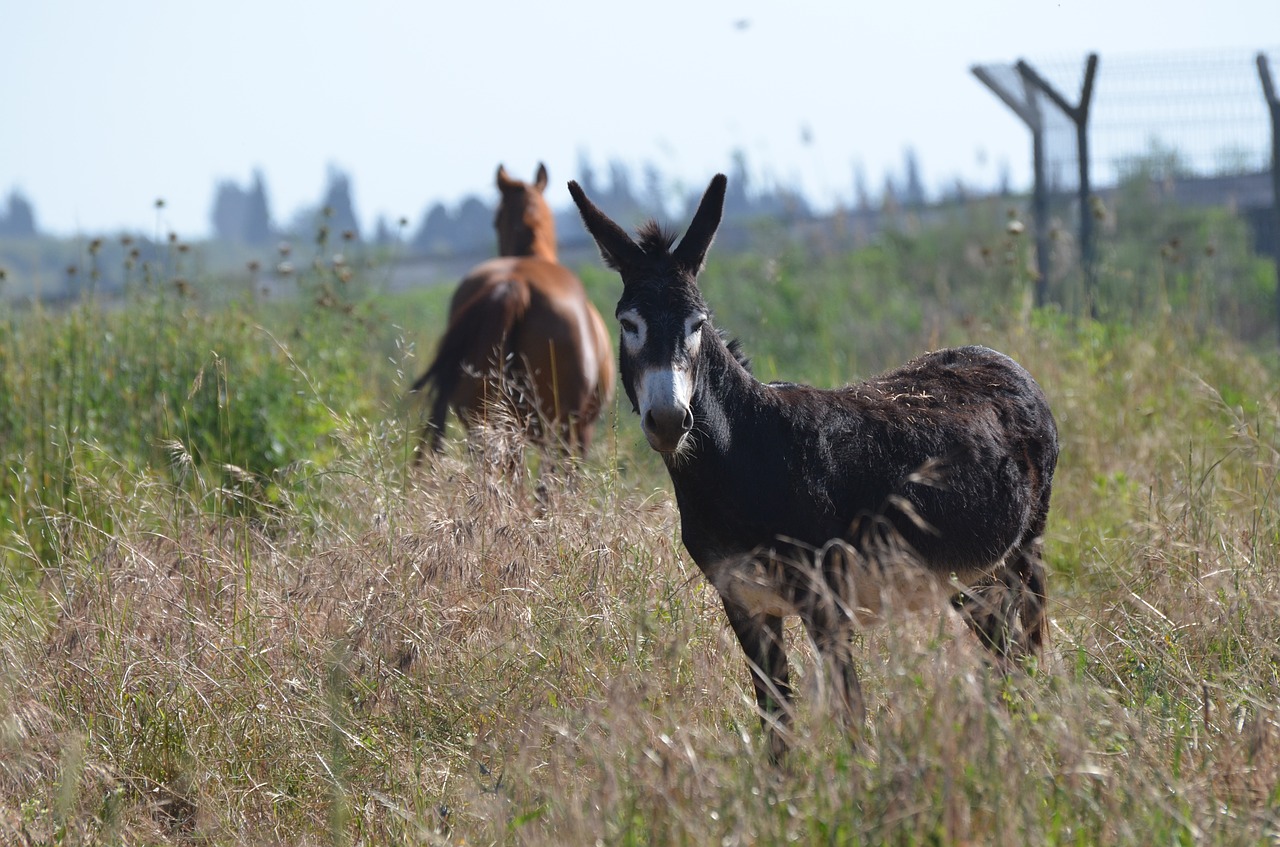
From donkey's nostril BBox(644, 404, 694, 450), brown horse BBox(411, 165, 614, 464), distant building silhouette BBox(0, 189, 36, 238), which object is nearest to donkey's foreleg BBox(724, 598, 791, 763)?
donkey's nostril BBox(644, 404, 694, 450)

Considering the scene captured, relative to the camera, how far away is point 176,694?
3918mm

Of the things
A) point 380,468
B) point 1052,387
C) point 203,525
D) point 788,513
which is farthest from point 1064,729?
point 1052,387

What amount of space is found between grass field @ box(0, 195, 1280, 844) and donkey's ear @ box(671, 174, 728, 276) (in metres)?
1.01

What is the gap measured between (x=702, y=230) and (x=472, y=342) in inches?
122

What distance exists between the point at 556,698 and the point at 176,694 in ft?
3.96

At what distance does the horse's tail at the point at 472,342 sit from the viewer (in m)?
6.61

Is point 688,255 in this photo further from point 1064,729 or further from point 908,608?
Result: point 1064,729

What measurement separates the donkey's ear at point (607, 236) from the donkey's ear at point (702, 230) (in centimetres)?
13

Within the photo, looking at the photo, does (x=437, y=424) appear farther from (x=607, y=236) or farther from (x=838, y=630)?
(x=838, y=630)

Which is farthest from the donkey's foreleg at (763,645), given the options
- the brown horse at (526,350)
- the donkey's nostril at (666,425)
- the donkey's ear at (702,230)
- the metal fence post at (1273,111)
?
the metal fence post at (1273,111)

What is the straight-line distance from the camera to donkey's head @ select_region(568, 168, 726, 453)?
133 inches

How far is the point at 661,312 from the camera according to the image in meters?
3.62

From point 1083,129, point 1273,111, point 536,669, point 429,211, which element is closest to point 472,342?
point 536,669

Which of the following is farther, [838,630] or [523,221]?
[523,221]
